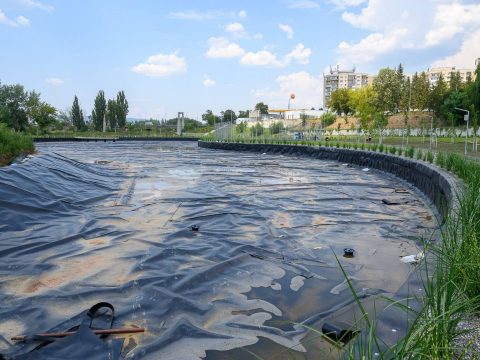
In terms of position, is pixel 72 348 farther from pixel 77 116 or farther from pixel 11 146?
pixel 77 116

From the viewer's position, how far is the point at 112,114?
65.9 metres

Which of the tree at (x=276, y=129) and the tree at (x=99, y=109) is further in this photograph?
the tree at (x=99, y=109)

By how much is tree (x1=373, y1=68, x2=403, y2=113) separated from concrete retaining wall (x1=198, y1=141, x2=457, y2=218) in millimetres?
39202

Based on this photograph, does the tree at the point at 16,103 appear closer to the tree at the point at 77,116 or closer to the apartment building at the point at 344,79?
the tree at the point at 77,116

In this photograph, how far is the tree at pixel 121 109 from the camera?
6619 cm

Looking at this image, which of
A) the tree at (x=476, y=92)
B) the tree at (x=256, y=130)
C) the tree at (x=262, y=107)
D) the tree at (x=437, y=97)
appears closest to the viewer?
the tree at (x=256, y=130)

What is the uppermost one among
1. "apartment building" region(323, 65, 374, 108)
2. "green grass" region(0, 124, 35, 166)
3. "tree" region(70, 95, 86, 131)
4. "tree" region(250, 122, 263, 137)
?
"apartment building" region(323, 65, 374, 108)

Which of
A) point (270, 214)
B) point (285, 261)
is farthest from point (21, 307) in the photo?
point (270, 214)

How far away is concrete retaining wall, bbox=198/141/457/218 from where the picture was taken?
673 centimetres

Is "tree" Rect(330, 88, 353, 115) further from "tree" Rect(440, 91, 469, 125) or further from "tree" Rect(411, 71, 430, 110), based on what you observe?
"tree" Rect(440, 91, 469, 125)

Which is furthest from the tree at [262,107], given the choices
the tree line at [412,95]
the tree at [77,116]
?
the tree at [77,116]

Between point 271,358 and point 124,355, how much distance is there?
3.05 ft

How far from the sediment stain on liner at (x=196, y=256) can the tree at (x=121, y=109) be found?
6008 cm

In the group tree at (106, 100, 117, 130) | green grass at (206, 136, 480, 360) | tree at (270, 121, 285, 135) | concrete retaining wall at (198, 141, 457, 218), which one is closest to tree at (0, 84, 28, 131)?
tree at (106, 100, 117, 130)
